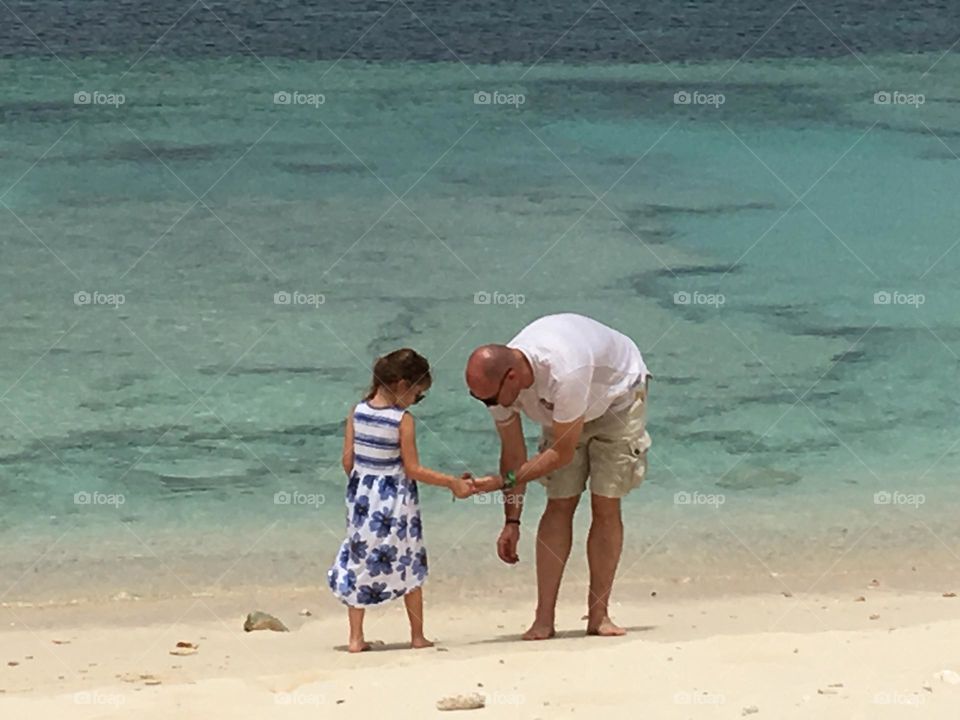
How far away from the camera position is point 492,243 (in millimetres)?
14391

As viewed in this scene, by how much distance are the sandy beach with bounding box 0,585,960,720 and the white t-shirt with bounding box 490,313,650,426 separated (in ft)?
2.36

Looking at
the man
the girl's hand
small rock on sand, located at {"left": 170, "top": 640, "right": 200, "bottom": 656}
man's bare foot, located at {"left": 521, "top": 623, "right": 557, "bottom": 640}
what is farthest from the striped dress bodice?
small rock on sand, located at {"left": 170, "top": 640, "right": 200, "bottom": 656}

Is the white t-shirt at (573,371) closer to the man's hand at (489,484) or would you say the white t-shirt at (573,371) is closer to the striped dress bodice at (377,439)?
the man's hand at (489,484)

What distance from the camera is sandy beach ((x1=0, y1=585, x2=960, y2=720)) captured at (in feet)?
14.6

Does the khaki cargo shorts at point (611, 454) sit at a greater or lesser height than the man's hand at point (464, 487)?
greater

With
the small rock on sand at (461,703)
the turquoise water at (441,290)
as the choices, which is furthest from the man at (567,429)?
the turquoise water at (441,290)

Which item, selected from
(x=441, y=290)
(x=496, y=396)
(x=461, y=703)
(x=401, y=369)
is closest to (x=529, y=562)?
(x=401, y=369)

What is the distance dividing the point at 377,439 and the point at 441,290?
281 inches

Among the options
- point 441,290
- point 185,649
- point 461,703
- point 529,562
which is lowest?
point 461,703

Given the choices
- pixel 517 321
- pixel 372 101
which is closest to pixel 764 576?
pixel 517 321

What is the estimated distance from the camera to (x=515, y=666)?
4.95m

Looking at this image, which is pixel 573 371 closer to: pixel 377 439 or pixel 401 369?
pixel 401 369

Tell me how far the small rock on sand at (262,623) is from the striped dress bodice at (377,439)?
116 cm

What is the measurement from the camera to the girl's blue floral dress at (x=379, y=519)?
5.52m
